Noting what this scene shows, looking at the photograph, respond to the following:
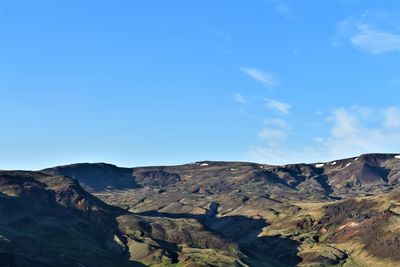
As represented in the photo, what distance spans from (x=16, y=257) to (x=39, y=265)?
28.4ft

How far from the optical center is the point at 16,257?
19100 centimetres

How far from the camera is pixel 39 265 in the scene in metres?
194
